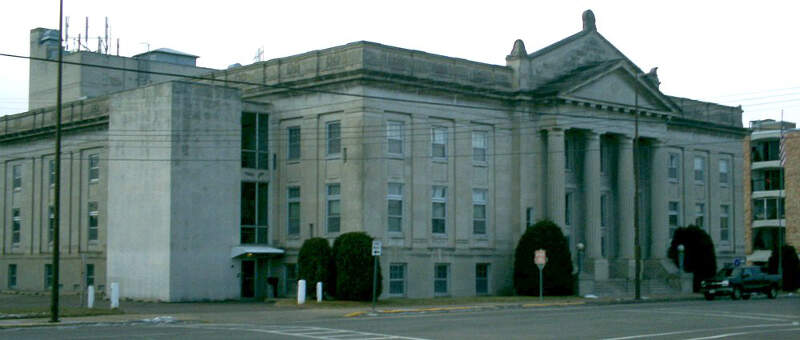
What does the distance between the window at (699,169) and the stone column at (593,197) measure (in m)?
13.8

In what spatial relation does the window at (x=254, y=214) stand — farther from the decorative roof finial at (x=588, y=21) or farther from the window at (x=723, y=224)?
the window at (x=723, y=224)

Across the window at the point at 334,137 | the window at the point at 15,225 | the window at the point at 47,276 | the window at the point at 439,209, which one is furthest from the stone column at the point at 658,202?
the window at the point at 15,225

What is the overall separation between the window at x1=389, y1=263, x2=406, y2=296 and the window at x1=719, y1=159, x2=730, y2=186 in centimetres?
2941

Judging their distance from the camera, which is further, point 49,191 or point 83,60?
point 83,60

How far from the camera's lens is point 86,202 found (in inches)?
2318

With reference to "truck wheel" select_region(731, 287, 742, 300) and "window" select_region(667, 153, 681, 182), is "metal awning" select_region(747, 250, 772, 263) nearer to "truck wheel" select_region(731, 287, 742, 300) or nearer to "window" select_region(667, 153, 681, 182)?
"window" select_region(667, 153, 681, 182)

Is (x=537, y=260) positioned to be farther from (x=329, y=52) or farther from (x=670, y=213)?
(x=670, y=213)

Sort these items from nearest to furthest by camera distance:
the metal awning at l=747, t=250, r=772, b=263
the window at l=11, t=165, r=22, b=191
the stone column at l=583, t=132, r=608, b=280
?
1. the stone column at l=583, t=132, r=608, b=280
2. the window at l=11, t=165, r=22, b=191
3. the metal awning at l=747, t=250, r=772, b=263

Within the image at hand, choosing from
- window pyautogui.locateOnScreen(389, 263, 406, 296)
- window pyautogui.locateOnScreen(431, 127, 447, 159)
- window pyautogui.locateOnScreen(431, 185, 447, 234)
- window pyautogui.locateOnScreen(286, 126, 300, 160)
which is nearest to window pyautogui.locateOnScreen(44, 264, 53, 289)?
window pyautogui.locateOnScreen(286, 126, 300, 160)

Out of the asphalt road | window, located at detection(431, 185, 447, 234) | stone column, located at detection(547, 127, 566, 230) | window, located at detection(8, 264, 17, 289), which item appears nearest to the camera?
the asphalt road

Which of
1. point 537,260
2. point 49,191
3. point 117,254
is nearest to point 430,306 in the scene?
point 537,260

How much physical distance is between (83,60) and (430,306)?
3847 centimetres

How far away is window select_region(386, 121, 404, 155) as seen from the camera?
159ft

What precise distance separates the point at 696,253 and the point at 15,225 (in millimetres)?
41704
